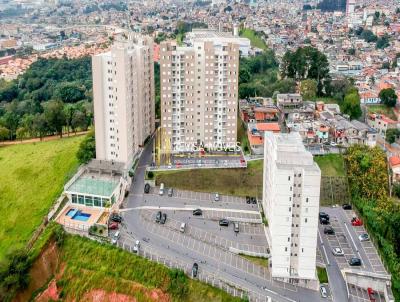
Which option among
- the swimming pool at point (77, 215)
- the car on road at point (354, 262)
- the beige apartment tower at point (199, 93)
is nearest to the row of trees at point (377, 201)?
the car on road at point (354, 262)

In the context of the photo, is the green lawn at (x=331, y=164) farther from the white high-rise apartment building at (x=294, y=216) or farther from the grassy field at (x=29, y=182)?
the grassy field at (x=29, y=182)

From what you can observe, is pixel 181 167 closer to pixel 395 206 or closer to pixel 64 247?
pixel 64 247

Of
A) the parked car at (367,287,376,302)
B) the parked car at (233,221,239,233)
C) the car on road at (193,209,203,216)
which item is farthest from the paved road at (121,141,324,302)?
the parked car at (367,287,376,302)

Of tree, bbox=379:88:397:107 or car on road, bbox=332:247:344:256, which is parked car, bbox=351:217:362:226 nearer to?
car on road, bbox=332:247:344:256

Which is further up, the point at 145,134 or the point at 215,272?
the point at 145,134

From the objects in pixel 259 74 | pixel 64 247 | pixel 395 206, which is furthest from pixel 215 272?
pixel 259 74

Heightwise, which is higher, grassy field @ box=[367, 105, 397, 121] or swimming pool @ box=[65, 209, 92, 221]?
grassy field @ box=[367, 105, 397, 121]
